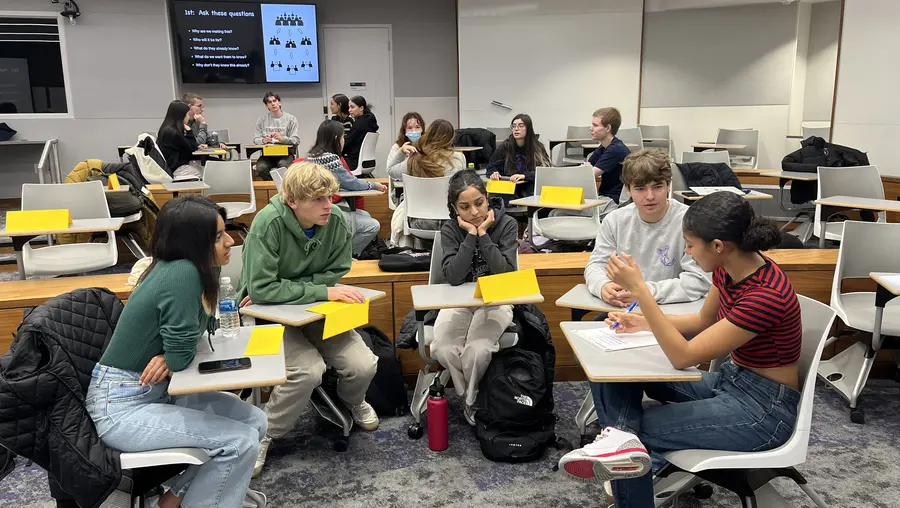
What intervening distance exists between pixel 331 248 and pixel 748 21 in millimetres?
7832

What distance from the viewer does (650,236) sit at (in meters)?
2.75

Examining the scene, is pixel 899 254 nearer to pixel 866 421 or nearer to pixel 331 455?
pixel 866 421

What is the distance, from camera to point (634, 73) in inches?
358

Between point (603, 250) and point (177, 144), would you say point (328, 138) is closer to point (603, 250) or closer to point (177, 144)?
point (177, 144)

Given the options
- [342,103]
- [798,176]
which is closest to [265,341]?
[798,176]

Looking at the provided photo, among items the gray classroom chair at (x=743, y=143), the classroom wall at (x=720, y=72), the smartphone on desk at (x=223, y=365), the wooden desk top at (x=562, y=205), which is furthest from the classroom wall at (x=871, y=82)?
the smartphone on desk at (x=223, y=365)

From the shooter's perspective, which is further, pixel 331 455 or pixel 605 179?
pixel 605 179

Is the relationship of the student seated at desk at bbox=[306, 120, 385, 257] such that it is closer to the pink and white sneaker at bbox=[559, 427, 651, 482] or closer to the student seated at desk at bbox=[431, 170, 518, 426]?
the student seated at desk at bbox=[431, 170, 518, 426]

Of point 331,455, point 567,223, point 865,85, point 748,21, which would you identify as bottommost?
point 331,455

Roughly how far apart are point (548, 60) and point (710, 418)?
7910 millimetres

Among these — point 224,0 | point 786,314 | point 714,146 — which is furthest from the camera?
point 224,0

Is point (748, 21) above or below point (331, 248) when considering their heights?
above

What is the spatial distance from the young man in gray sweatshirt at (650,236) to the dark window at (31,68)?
8727mm

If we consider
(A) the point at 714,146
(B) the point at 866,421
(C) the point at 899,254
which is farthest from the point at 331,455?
(A) the point at 714,146
